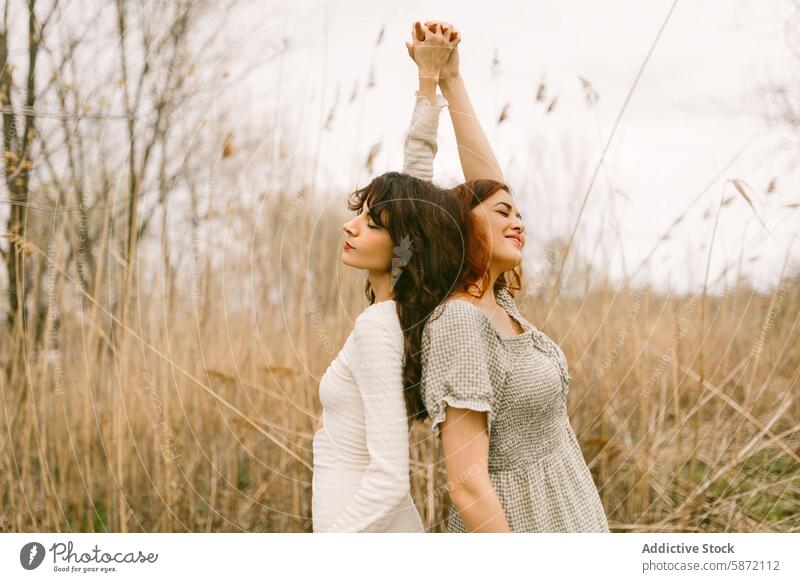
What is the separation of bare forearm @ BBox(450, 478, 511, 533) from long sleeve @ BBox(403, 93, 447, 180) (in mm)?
643

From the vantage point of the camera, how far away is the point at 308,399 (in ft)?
5.84

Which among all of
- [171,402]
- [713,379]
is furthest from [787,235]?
[171,402]


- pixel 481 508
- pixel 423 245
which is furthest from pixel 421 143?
pixel 481 508

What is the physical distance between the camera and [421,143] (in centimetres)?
145

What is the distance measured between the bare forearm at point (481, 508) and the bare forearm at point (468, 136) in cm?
67

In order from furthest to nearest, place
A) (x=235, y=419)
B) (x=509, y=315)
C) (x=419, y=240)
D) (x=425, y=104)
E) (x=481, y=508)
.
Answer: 1. (x=235, y=419)
2. (x=425, y=104)
3. (x=509, y=315)
4. (x=419, y=240)
5. (x=481, y=508)

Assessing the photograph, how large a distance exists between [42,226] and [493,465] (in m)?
1.33

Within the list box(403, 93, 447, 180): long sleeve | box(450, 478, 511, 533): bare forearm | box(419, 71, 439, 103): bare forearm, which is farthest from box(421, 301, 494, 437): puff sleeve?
box(419, 71, 439, 103): bare forearm

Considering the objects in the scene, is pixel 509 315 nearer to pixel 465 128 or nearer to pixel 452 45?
pixel 465 128

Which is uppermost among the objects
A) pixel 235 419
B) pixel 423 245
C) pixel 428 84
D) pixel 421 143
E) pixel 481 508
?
pixel 428 84

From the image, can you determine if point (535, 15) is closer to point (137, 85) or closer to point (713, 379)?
point (137, 85)

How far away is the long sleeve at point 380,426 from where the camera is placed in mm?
1118

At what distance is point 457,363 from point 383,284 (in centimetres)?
24

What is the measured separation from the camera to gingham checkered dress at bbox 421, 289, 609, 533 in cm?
112
